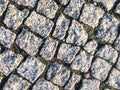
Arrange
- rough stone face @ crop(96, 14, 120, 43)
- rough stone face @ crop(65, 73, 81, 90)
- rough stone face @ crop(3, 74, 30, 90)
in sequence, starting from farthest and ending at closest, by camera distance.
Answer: rough stone face @ crop(96, 14, 120, 43), rough stone face @ crop(65, 73, 81, 90), rough stone face @ crop(3, 74, 30, 90)

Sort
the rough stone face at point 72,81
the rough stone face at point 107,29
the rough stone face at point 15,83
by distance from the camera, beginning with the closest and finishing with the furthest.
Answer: the rough stone face at point 15,83 < the rough stone face at point 72,81 < the rough stone face at point 107,29

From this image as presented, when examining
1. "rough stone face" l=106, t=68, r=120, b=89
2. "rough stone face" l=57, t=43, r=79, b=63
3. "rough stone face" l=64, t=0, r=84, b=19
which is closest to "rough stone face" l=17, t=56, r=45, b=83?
"rough stone face" l=57, t=43, r=79, b=63

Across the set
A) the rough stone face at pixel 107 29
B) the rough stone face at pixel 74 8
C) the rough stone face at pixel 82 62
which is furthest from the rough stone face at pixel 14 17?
the rough stone face at pixel 107 29

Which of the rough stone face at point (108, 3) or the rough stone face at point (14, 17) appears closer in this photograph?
the rough stone face at point (14, 17)

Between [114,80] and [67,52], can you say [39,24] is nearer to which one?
[67,52]

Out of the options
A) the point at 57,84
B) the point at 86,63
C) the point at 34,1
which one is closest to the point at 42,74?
the point at 57,84

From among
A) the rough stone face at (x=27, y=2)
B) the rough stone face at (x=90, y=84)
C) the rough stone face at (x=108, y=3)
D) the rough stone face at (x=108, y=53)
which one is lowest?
the rough stone face at (x=90, y=84)

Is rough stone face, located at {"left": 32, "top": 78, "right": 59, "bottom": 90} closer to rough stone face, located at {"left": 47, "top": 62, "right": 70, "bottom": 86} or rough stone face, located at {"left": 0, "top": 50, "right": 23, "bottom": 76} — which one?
rough stone face, located at {"left": 47, "top": 62, "right": 70, "bottom": 86}

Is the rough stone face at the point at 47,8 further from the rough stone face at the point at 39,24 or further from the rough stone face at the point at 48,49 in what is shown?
the rough stone face at the point at 48,49
